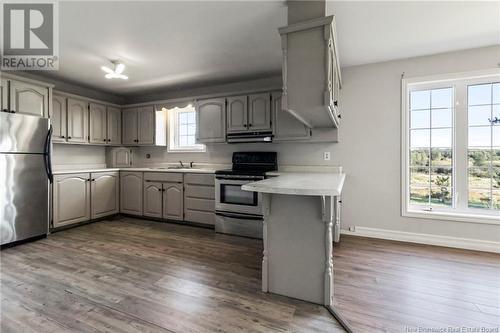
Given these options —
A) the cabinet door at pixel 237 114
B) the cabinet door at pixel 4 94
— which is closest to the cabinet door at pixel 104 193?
the cabinet door at pixel 4 94

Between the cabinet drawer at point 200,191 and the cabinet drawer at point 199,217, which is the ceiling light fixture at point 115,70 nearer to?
the cabinet drawer at point 200,191

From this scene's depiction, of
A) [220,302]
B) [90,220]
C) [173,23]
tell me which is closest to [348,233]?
[220,302]

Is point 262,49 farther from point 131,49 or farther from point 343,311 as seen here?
point 343,311

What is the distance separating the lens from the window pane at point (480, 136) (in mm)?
2895

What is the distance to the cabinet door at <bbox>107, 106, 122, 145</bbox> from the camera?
4.64 meters

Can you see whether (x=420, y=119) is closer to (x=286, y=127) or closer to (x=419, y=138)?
(x=419, y=138)

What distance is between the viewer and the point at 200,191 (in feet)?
12.6

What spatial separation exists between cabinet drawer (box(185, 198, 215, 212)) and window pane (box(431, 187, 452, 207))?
3053 millimetres

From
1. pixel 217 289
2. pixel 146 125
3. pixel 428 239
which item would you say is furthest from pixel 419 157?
pixel 146 125

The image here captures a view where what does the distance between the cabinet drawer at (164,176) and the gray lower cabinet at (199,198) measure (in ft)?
0.50

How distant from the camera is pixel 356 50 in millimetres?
2896

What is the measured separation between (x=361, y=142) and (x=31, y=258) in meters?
4.23

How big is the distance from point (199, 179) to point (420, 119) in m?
3.25

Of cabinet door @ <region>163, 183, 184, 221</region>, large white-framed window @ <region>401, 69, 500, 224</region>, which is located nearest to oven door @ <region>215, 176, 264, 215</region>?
cabinet door @ <region>163, 183, 184, 221</region>
